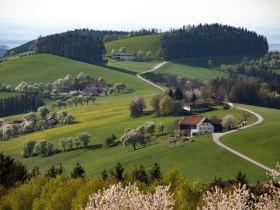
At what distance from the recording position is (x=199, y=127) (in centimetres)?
12975

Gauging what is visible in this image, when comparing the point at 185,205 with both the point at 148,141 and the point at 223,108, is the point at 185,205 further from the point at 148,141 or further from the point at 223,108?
the point at 223,108

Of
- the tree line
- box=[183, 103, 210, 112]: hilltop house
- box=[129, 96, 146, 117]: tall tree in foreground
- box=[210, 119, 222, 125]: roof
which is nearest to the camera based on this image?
the tree line

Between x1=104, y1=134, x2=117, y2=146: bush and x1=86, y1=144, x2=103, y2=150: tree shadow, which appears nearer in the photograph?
x1=86, y1=144, x2=103, y2=150: tree shadow

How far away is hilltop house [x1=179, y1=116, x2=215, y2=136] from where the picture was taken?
12925 centimetres

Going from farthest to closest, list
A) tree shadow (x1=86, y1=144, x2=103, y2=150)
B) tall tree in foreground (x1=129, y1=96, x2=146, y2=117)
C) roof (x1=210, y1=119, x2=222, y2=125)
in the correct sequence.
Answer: tall tree in foreground (x1=129, y1=96, x2=146, y2=117), tree shadow (x1=86, y1=144, x2=103, y2=150), roof (x1=210, y1=119, x2=222, y2=125)

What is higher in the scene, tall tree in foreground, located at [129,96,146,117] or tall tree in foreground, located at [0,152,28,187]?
tall tree in foreground, located at [0,152,28,187]

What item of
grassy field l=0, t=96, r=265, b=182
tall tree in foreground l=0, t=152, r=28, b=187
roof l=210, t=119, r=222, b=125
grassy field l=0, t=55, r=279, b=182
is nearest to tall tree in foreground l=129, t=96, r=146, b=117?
grassy field l=0, t=55, r=279, b=182

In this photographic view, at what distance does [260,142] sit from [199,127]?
20126 mm

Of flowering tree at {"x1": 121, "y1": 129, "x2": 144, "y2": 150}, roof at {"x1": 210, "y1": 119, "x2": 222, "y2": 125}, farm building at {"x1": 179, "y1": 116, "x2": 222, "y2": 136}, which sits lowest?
flowering tree at {"x1": 121, "y1": 129, "x2": 144, "y2": 150}

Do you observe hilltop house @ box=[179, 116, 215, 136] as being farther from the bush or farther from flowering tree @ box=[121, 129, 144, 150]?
the bush

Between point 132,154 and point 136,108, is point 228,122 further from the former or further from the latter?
point 136,108

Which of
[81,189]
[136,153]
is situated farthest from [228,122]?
[81,189]

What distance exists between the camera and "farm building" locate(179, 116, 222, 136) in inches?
5089

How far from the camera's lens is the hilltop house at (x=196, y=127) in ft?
424
